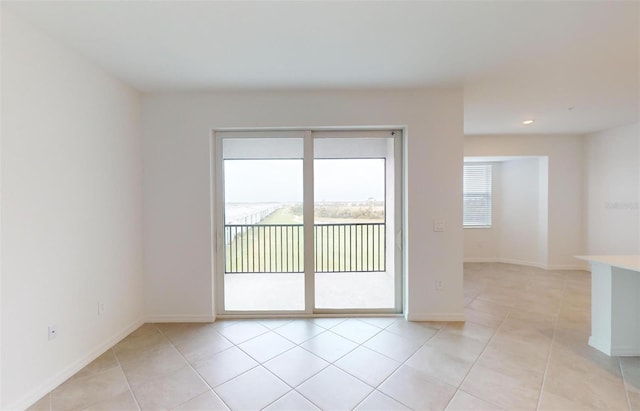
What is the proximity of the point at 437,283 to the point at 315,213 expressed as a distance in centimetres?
158

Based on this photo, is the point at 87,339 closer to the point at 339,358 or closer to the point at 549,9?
the point at 339,358

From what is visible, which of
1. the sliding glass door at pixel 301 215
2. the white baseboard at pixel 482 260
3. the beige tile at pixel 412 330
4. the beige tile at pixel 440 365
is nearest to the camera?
the beige tile at pixel 440 365

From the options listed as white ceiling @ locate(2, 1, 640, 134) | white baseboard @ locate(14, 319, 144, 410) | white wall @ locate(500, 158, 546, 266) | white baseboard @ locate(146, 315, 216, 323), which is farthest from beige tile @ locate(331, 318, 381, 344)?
→ white wall @ locate(500, 158, 546, 266)

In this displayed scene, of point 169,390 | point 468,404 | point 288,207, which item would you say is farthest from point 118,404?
point 468,404

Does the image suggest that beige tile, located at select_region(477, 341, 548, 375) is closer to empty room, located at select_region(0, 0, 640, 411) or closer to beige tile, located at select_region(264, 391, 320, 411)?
empty room, located at select_region(0, 0, 640, 411)

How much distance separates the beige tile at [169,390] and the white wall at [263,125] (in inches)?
38.6

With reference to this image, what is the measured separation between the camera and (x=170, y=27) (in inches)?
71.5

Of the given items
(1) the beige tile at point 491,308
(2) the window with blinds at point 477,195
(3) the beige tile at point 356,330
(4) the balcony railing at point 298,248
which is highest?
(2) the window with blinds at point 477,195

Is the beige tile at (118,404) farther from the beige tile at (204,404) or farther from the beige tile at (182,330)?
the beige tile at (182,330)

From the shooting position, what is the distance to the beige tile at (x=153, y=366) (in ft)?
6.59

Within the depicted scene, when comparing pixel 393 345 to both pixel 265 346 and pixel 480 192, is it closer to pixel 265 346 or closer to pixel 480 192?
pixel 265 346

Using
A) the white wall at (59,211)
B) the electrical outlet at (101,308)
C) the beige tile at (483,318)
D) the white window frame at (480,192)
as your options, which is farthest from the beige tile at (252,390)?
the white window frame at (480,192)

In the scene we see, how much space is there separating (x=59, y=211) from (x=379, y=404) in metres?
2.68

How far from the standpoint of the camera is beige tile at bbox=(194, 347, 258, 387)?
6.56ft
